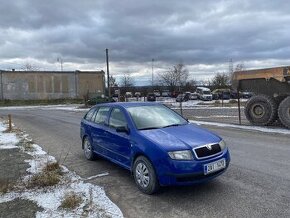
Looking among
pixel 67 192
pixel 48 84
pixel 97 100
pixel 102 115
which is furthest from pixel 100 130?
pixel 48 84

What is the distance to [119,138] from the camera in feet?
21.9

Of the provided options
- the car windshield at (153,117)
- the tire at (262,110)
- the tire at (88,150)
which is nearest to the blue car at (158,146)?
the car windshield at (153,117)

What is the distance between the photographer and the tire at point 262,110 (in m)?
15.3

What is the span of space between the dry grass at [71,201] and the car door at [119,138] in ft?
3.98

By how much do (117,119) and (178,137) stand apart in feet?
5.56

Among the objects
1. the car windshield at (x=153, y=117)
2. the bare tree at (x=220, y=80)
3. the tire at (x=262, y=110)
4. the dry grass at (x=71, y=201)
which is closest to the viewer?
the dry grass at (x=71, y=201)

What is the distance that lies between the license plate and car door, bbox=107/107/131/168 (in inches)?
58.3

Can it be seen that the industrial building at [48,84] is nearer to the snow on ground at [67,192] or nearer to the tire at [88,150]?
the tire at [88,150]

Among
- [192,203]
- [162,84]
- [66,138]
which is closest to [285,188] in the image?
[192,203]

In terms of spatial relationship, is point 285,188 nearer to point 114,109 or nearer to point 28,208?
point 114,109

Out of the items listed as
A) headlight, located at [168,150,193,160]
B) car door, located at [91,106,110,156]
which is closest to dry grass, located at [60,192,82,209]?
headlight, located at [168,150,193,160]

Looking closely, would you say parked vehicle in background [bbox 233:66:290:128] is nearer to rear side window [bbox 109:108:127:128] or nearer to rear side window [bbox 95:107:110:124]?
rear side window [bbox 95:107:110:124]

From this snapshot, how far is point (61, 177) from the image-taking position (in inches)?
275

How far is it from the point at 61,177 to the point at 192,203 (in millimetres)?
2856
